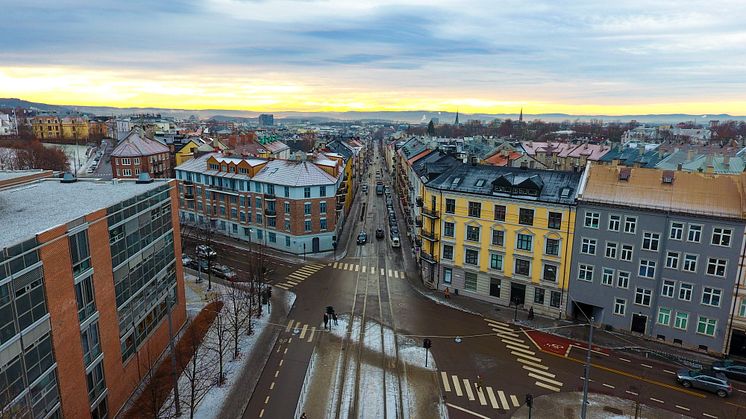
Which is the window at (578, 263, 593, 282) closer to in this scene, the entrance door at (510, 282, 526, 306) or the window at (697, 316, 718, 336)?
the entrance door at (510, 282, 526, 306)

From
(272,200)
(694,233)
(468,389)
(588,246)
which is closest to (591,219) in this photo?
(588,246)

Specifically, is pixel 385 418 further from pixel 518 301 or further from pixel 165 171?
pixel 165 171

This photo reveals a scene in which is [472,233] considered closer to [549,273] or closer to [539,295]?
[549,273]

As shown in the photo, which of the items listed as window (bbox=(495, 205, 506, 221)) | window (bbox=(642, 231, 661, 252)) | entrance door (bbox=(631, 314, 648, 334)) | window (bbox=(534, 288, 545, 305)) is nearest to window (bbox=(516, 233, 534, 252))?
window (bbox=(495, 205, 506, 221))

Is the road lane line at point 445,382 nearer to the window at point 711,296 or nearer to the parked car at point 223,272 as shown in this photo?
the window at point 711,296

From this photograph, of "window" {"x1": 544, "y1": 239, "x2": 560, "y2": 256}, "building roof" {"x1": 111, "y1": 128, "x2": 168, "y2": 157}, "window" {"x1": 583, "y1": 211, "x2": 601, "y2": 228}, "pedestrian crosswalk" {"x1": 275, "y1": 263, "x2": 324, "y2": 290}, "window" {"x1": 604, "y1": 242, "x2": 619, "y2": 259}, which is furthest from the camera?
"building roof" {"x1": 111, "y1": 128, "x2": 168, "y2": 157}

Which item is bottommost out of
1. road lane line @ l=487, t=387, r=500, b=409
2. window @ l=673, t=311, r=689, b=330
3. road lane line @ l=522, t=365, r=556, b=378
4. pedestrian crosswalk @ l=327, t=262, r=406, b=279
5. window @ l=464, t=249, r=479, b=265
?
road lane line @ l=487, t=387, r=500, b=409

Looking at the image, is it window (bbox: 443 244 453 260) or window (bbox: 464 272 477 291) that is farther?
window (bbox: 443 244 453 260)

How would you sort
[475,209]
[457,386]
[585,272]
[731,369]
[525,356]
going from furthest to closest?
[475,209] < [585,272] < [525,356] < [731,369] < [457,386]
